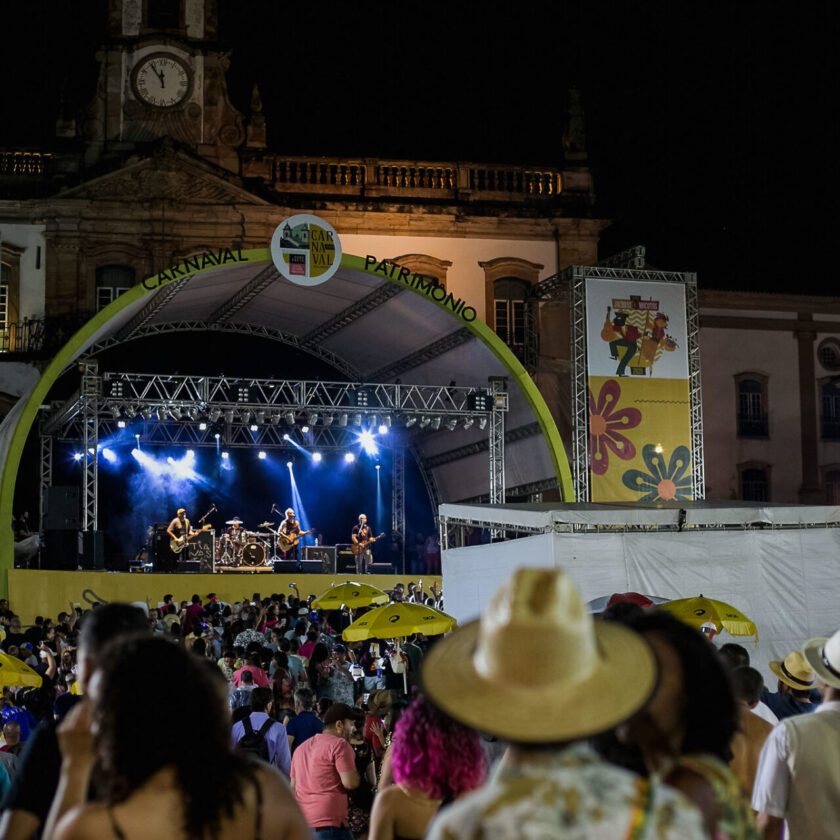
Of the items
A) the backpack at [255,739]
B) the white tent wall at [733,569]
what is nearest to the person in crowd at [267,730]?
the backpack at [255,739]

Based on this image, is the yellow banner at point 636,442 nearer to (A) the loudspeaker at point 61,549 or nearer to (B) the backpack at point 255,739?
(A) the loudspeaker at point 61,549

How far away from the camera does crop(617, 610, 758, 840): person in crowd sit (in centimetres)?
294

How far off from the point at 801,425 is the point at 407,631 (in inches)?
967

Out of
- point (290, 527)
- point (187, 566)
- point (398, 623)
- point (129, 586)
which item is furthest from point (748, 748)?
point (290, 527)

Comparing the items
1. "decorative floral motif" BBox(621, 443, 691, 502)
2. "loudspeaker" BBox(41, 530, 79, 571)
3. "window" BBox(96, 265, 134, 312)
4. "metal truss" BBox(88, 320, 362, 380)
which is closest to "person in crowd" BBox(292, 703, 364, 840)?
"loudspeaker" BBox(41, 530, 79, 571)

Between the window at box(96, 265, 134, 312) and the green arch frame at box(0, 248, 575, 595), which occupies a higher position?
the window at box(96, 265, 134, 312)

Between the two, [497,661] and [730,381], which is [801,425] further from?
[497,661]

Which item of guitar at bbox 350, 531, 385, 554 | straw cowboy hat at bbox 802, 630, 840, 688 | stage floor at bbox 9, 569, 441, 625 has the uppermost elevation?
straw cowboy hat at bbox 802, 630, 840, 688

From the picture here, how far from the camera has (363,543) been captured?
3244 cm

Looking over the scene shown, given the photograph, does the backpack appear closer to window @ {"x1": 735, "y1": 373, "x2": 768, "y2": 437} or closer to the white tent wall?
the white tent wall

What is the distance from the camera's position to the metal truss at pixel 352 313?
28.0 metres

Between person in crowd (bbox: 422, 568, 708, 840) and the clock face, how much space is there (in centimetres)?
3181

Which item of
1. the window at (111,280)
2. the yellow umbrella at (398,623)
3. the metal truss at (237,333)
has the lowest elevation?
the yellow umbrella at (398,623)

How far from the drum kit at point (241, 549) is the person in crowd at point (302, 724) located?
20.5 metres
